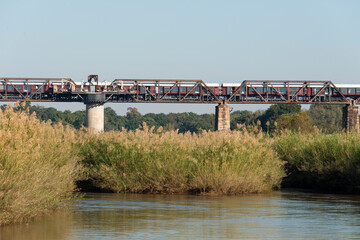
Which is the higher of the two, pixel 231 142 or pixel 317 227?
pixel 231 142

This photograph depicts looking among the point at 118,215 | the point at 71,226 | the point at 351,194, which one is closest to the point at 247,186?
the point at 351,194

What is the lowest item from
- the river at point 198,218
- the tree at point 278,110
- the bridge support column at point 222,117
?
the river at point 198,218

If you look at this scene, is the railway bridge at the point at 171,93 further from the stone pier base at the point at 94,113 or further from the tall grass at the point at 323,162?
the tall grass at the point at 323,162

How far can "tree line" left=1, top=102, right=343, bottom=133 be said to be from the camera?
90.6 m

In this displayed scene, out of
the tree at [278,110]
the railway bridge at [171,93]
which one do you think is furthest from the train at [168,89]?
the tree at [278,110]

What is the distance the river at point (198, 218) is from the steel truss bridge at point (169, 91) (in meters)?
49.4

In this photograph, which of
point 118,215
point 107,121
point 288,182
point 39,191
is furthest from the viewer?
point 107,121

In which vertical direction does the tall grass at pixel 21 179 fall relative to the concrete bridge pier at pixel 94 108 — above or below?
below

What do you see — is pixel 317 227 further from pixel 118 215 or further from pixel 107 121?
pixel 107 121

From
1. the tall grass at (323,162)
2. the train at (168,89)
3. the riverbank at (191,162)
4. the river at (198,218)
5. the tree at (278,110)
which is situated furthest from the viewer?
the tree at (278,110)

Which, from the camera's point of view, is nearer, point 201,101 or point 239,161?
point 239,161

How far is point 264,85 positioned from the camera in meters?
70.6

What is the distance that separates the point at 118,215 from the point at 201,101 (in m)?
54.5

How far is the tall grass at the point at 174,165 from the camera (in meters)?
19.5
